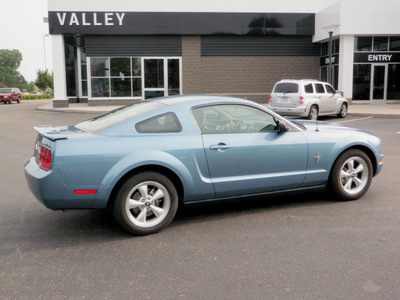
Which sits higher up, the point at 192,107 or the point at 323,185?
the point at 192,107

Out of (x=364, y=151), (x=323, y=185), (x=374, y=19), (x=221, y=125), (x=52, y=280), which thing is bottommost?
(x=52, y=280)

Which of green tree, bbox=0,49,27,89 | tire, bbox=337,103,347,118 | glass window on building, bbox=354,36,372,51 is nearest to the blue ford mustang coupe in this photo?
tire, bbox=337,103,347,118

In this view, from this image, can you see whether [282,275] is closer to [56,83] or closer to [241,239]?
[241,239]

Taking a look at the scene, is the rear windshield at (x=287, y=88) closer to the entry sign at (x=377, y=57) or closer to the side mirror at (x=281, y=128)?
the entry sign at (x=377, y=57)

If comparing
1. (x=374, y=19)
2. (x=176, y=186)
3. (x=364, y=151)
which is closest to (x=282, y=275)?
(x=176, y=186)

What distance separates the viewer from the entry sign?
2506 centimetres

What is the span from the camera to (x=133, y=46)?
87.4 ft

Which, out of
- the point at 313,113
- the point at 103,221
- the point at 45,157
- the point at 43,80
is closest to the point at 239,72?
the point at 313,113

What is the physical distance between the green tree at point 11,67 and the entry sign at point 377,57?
158923 mm

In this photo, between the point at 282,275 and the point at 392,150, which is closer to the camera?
the point at 282,275

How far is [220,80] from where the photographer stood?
2745 cm

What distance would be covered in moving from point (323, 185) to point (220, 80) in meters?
22.8

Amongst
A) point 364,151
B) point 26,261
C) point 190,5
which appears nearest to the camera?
point 26,261

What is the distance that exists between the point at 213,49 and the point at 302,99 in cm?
1177
